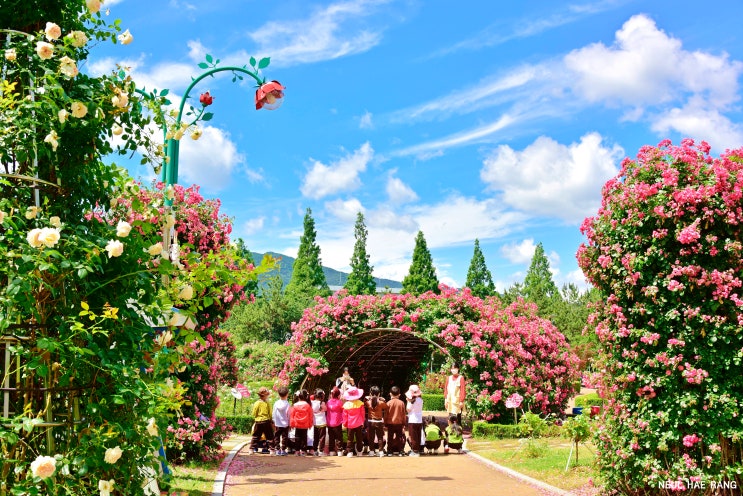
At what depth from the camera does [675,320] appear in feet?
23.4

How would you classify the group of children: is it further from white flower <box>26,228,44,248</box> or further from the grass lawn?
white flower <box>26,228,44,248</box>

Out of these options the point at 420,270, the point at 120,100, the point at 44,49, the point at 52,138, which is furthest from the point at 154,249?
the point at 420,270

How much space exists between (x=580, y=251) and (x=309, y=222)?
56714 millimetres

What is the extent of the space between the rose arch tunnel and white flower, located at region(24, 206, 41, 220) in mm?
12894

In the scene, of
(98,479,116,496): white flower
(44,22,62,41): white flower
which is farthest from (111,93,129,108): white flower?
(98,479,116,496): white flower

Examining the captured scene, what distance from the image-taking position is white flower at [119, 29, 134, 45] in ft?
13.5

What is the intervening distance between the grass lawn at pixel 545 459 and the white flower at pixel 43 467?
6.65m

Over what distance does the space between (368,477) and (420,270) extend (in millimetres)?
49667

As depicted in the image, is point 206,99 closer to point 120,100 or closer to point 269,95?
point 269,95

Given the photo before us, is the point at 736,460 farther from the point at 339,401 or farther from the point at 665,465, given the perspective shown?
the point at 339,401

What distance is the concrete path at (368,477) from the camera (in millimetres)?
9039

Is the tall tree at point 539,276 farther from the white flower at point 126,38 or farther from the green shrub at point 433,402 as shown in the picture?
the white flower at point 126,38

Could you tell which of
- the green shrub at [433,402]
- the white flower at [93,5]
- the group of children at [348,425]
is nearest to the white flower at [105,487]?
the white flower at [93,5]

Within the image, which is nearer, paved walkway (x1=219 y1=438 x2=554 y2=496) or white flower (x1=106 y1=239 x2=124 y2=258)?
white flower (x1=106 y1=239 x2=124 y2=258)
